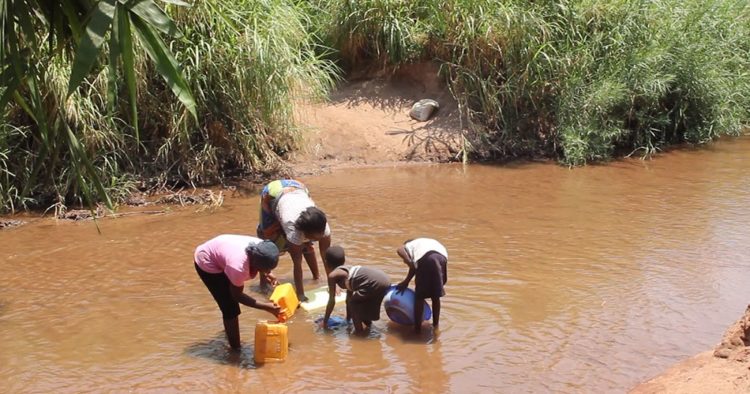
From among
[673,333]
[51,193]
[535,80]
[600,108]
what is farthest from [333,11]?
[673,333]

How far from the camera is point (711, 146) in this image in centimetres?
1256

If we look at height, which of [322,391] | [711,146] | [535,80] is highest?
[535,80]

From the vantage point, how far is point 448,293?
21.2 feet

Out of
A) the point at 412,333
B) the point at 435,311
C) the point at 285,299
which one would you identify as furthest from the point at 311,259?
the point at 435,311

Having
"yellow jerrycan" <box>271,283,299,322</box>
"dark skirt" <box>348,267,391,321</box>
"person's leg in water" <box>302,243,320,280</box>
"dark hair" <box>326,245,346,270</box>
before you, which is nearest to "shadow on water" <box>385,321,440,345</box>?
"dark skirt" <box>348,267,391,321</box>

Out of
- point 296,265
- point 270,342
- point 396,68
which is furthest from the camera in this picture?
point 396,68

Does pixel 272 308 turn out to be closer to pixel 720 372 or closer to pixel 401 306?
pixel 401 306

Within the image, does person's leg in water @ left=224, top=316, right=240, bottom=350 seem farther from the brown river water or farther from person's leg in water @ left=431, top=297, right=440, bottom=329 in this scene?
person's leg in water @ left=431, top=297, right=440, bottom=329

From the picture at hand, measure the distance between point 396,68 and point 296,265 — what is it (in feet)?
22.2

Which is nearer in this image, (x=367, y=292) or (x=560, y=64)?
(x=367, y=292)

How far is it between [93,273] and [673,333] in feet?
15.1

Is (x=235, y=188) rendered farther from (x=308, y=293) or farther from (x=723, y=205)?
(x=723, y=205)

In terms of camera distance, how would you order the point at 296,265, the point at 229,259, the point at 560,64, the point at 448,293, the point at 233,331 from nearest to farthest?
1. the point at 229,259
2. the point at 233,331
3. the point at 296,265
4. the point at 448,293
5. the point at 560,64

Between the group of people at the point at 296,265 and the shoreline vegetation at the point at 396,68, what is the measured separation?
3.03 m
